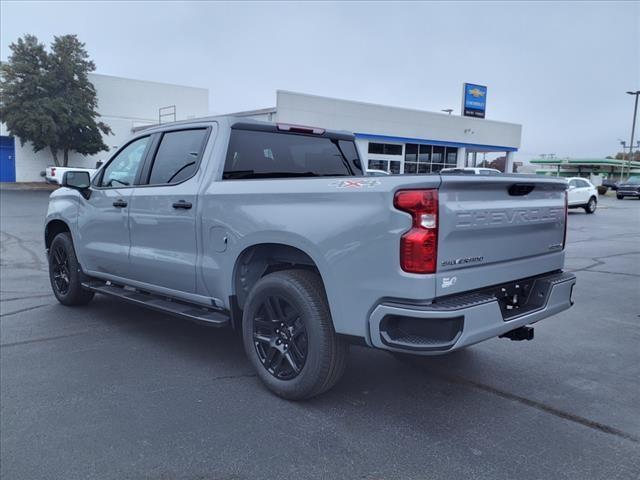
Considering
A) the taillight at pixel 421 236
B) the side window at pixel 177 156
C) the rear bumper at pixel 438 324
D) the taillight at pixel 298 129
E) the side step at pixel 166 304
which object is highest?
the taillight at pixel 298 129

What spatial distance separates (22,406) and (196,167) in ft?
7.24

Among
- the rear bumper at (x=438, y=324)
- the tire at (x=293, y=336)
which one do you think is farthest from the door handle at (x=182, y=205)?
the rear bumper at (x=438, y=324)

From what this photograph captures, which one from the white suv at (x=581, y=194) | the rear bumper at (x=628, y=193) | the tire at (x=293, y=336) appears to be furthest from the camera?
the rear bumper at (x=628, y=193)

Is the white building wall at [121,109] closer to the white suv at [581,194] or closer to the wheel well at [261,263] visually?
the white suv at [581,194]

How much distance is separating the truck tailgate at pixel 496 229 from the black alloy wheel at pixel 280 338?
1.13m

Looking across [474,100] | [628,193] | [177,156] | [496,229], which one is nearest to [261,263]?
[177,156]

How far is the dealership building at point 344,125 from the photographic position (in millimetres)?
30406

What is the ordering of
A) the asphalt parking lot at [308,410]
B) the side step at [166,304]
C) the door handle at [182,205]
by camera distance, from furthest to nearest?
the door handle at [182,205] → the side step at [166,304] → the asphalt parking lot at [308,410]

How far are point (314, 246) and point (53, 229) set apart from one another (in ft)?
15.4

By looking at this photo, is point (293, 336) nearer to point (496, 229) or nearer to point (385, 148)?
point (496, 229)

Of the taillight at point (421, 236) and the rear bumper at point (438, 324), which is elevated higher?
the taillight at point (421, 236)

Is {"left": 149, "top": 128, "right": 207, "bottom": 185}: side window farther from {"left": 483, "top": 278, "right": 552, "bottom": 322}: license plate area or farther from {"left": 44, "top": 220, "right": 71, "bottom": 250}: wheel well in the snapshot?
{"left": 483, "top": 278, "right": 552, "bottom": 322}: license plate area

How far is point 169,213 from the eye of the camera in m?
4.65

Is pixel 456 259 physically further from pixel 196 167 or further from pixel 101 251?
pixel 101 251
